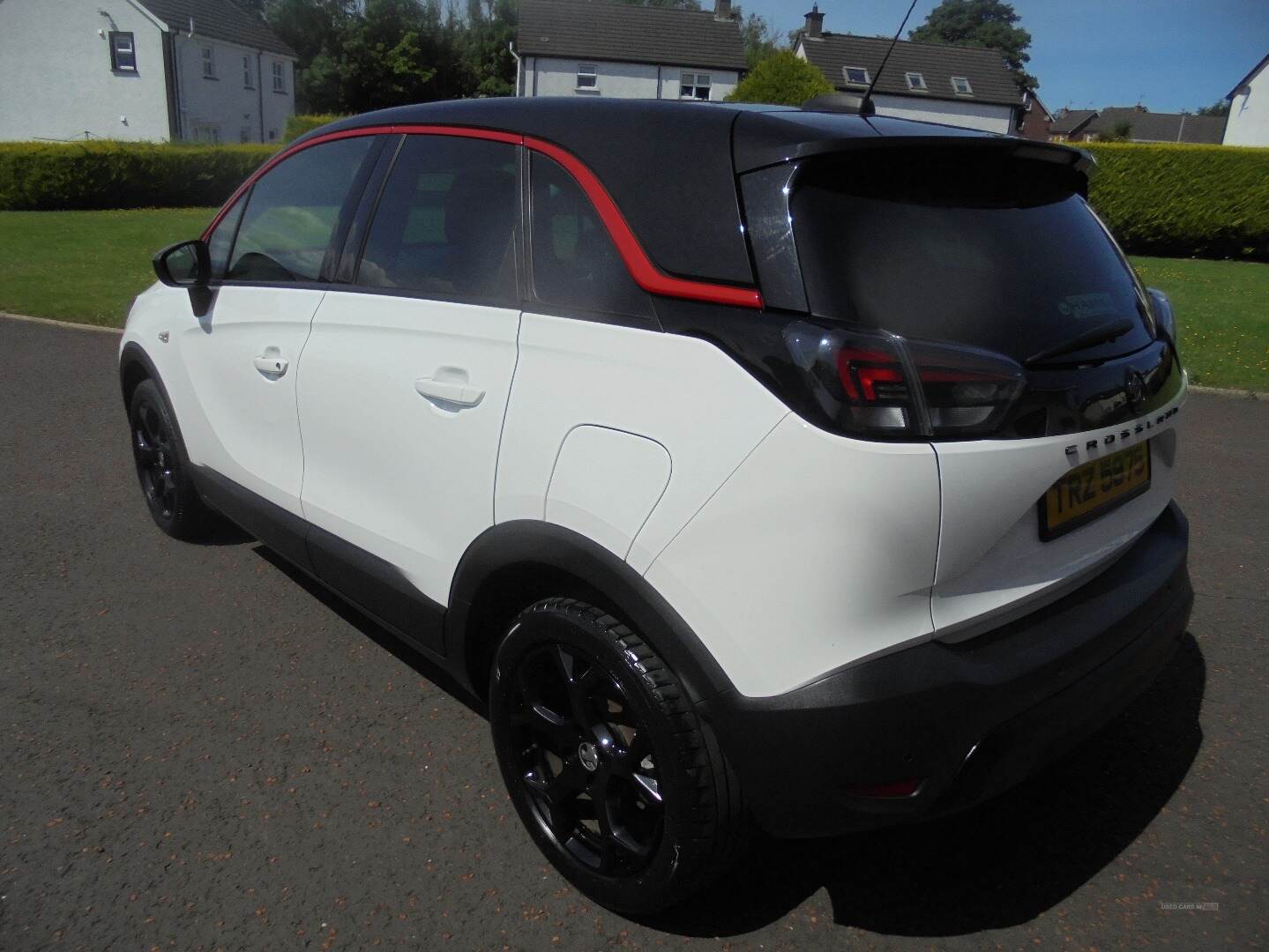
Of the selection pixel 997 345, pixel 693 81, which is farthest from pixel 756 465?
pixel 693 81

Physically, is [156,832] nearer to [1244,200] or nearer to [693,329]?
[693,329]

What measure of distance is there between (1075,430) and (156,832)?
8.26 feet

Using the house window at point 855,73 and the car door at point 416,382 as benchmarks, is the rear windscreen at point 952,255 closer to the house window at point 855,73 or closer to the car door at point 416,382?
the car door at point 416,382

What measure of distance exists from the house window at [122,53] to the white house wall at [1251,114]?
44776 millimetres

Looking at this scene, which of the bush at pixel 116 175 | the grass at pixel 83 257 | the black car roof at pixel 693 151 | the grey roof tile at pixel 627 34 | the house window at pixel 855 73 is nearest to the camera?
the black car roof at pixel 693 151

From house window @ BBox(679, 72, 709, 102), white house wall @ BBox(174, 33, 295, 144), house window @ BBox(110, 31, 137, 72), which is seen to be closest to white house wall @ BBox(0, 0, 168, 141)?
house window @ BBox(110, 31, 137, 72)

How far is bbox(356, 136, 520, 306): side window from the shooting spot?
274 centimetres

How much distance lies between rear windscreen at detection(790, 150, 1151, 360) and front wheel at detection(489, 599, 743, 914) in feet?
2.93

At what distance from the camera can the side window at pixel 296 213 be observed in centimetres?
341

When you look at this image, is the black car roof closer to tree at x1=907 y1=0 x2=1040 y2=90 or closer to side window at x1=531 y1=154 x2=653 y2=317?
side window at x1=531 y1=154 x2=653 y2=317

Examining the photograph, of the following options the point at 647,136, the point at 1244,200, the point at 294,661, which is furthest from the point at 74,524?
the point at 1244,200

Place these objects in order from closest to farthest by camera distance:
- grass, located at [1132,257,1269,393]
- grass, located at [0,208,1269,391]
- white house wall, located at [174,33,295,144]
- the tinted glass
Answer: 1. the tinted glass
2. grass, located at [1132,257,1269,393]
3. grass, located at [0,208,1269,391]
4. white house wall, located at [174,33,295,144]

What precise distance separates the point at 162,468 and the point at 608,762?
10.5 ft

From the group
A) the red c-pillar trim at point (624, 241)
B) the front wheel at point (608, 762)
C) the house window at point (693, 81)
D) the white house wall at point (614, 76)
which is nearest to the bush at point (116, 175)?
the white house wall at point (614, 76)
